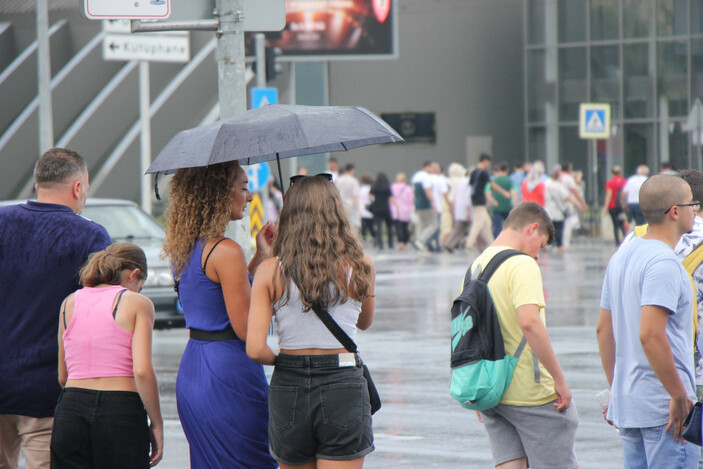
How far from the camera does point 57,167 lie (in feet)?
15.6

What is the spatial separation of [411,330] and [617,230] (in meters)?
14.7

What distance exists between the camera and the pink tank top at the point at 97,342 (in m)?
4.32

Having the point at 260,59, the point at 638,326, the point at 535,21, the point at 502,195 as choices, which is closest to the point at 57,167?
the point at 638,326

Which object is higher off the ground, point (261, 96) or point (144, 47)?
point (144, 47)

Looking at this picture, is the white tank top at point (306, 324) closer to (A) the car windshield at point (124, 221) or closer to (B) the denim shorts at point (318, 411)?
(B) the denim shorts at point (318, 411)

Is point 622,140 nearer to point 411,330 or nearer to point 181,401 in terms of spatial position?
point 411,330

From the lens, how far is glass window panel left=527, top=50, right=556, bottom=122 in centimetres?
3803

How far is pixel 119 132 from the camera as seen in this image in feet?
104

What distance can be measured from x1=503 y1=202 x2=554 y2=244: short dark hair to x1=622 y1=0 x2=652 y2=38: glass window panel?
32.3 m

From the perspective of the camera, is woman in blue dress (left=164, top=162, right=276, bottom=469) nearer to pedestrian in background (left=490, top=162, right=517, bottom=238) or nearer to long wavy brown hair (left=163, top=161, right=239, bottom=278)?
long wavy brown hair (left=163, top=161, right=239, bottom=278)

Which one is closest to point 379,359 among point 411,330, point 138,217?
point 411,330

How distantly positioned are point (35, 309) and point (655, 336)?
99.1 inches

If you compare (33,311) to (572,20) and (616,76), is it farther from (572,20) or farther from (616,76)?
(572,20)

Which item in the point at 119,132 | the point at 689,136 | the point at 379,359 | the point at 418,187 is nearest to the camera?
the point at 379,359
